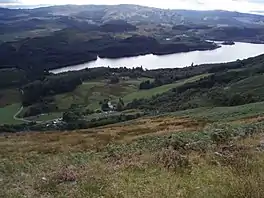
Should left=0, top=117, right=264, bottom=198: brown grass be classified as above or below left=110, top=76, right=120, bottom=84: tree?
above

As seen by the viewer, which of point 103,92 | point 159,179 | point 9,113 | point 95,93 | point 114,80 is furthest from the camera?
point 114,80

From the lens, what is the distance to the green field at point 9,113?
123975mm

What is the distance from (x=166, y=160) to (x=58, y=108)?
139182mm

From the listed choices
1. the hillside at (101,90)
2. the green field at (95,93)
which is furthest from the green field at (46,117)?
the green field at (95,93)

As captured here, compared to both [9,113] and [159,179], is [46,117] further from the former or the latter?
[159,179]

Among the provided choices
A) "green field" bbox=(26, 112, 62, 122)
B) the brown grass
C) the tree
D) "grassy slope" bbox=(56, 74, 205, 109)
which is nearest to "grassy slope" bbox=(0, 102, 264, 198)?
the brown grass

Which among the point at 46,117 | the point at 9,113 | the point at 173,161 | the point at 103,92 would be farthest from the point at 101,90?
the point at 173,161

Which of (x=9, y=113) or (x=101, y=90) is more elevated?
(x=101, y=90)

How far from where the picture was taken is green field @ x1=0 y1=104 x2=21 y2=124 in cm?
12397

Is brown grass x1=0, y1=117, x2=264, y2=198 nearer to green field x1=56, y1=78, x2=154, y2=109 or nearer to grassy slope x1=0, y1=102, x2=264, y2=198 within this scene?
grassy slope x1=0, y1=102, x2=264, y2=198

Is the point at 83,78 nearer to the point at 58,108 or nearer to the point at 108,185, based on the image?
the point at 58,108

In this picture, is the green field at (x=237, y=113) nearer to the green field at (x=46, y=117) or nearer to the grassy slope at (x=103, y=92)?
the green field at (x=46, y=117)

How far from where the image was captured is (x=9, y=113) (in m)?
142

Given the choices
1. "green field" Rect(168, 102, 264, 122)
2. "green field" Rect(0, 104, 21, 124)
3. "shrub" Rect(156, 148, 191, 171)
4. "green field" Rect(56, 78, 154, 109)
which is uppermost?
"shrub" Rect(156, 148, 191, 171)
